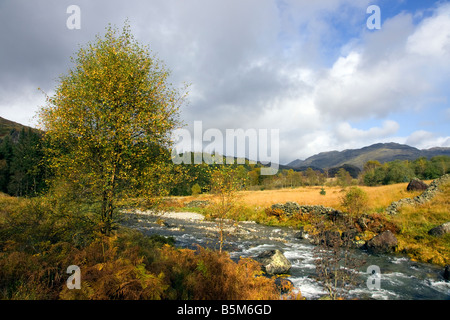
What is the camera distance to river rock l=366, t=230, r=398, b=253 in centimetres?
1955

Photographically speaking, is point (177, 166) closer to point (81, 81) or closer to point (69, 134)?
point (69, 134)

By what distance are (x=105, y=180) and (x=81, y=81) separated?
17.2 feet

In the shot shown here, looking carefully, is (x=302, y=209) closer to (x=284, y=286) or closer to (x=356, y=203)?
(x=356, y=203)

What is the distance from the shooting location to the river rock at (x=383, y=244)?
770 inches

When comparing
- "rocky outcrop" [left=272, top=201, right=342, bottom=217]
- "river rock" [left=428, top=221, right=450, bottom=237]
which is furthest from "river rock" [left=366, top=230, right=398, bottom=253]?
"rocky outcrop" [left=272, top=201, right=342, bottom=217]

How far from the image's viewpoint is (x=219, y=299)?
790cm

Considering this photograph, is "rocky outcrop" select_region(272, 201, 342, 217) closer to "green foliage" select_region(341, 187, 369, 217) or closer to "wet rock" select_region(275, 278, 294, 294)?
"green foliage" select_region(341, 187, 369, 217)

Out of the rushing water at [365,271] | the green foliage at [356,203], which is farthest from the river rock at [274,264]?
the green foliage at [356,203]

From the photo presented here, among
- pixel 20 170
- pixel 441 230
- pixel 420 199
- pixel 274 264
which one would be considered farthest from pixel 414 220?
pixel 20 170

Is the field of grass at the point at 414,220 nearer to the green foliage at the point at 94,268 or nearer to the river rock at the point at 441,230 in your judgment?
the river rock at the point at 441,230

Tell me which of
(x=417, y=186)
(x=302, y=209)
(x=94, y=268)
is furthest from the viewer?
(x=302, y=209)

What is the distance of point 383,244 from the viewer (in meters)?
19.8
